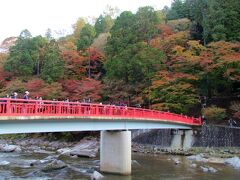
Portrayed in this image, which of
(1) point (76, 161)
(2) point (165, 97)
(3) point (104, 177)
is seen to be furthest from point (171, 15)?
(3) point (104, 177)

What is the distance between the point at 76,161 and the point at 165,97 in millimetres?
15237

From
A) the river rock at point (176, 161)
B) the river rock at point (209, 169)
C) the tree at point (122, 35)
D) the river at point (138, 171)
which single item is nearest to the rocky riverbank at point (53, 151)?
the river at point (138, 171)

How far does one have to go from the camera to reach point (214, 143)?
36.6 meters

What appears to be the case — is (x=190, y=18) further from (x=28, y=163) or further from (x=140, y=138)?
Answer: (x=28, y=163)

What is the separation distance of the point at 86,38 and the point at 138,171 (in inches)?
1710

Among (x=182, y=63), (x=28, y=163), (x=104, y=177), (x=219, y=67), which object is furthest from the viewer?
(x=182, y=63)

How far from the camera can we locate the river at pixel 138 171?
965 inches

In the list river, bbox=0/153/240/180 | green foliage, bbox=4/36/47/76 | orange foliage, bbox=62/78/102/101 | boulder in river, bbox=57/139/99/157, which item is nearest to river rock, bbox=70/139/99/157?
boulder in river, bbox=57/139/99/157

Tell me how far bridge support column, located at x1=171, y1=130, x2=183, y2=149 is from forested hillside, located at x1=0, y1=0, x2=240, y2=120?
3392mm

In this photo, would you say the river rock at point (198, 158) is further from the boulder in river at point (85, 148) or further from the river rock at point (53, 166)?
the river rock at point (53, 166)

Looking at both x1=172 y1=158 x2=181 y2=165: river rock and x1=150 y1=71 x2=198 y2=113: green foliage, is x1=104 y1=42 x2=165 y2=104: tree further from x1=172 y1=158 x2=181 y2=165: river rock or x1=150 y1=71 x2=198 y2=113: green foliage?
x1=172 y1=158 x2=181 y2=165: river rock

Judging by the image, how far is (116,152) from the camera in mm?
26016

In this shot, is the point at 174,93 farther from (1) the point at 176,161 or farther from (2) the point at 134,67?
(1) the point at 176,161

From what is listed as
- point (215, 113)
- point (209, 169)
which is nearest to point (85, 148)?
point (215, 113)
